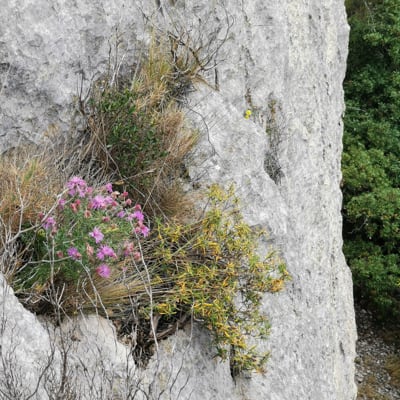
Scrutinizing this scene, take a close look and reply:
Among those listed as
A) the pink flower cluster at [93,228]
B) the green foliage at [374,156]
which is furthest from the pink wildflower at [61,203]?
the green foliage at [374,156]

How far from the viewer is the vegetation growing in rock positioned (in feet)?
8.87

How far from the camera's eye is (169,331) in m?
3.15

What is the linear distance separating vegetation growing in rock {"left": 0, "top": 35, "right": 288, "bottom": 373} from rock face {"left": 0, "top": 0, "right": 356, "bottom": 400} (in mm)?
166

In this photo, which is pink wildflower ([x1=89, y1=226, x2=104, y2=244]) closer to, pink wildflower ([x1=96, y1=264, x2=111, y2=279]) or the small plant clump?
the small plant clump

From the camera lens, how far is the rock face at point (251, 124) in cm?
329

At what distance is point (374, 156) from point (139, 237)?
7.70m

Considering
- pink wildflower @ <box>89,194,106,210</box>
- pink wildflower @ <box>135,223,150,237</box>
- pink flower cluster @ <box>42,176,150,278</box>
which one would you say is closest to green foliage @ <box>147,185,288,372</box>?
pink wildflower @ <box>135,223,150,237</box>

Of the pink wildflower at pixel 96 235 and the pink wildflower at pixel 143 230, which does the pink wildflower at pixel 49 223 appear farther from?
the pink wildflower at pixel 143 230

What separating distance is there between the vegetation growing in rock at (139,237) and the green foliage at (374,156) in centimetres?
640

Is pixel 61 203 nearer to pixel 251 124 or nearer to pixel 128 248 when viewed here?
pixel 128 248

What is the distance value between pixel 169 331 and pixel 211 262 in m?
0.39

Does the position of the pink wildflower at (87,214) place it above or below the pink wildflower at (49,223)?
above

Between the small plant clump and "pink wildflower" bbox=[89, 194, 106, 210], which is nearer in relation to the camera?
the small plant clump

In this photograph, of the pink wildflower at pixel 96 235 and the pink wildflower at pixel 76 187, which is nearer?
the pink wildflower at pixel 96 235
